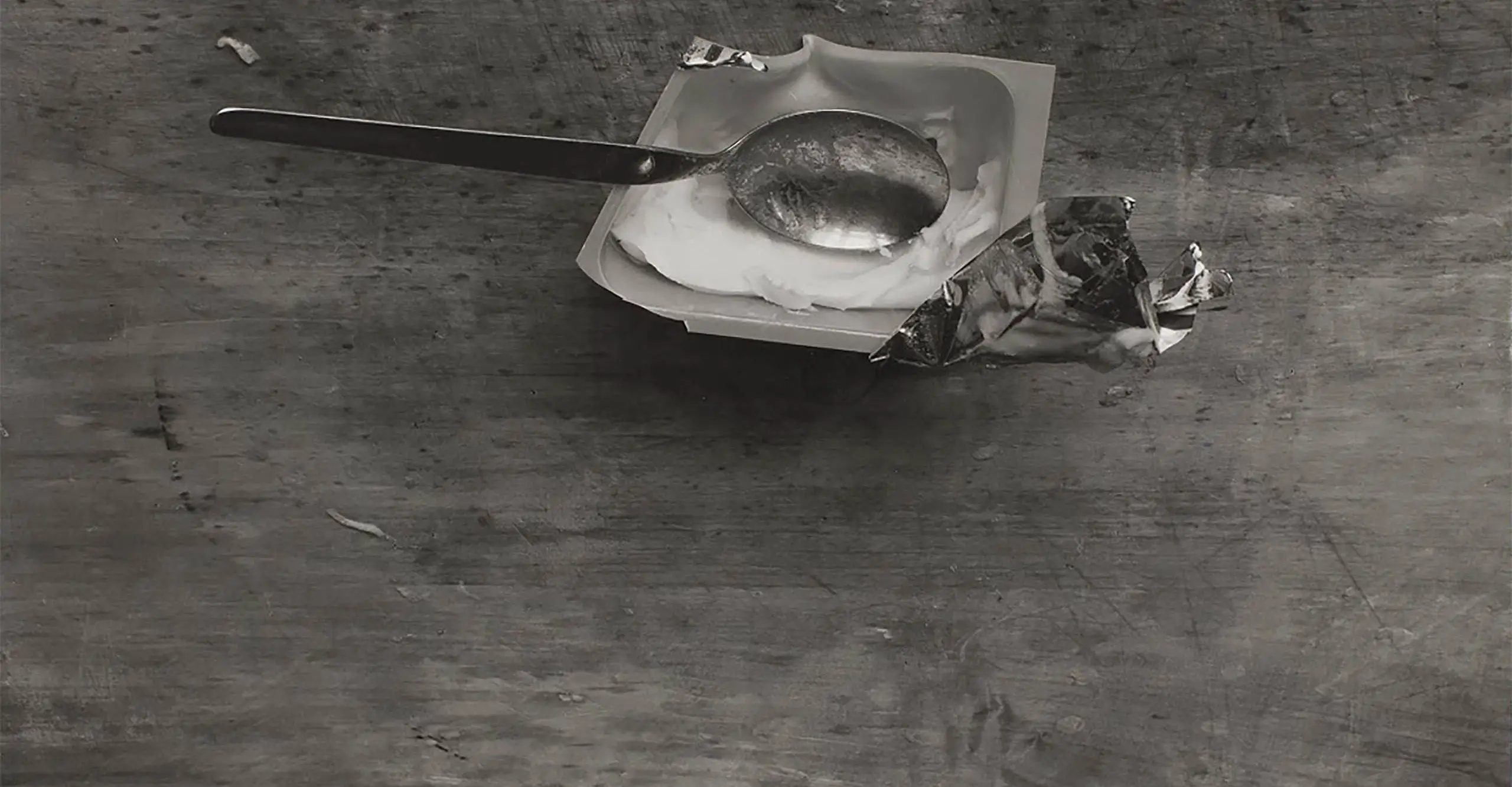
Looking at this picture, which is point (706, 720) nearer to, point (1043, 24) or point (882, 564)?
point (882, 564)

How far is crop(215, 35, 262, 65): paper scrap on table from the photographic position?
0.78 metres

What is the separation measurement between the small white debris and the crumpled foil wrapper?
1.25 feet

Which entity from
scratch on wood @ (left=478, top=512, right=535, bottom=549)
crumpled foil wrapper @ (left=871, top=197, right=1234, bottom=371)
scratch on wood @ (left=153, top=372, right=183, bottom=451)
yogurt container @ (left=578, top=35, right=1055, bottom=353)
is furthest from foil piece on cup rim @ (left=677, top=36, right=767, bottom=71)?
scratch on wood @ (left=153, top=372, right=183, bottom=451)

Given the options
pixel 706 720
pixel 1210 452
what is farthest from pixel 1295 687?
pixel 706 720

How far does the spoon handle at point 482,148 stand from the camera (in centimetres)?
65

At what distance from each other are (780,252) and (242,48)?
0.44m

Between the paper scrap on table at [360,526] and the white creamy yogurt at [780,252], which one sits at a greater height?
the white creamy yogurt at [780,252]

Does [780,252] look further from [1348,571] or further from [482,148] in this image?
[1348,571]

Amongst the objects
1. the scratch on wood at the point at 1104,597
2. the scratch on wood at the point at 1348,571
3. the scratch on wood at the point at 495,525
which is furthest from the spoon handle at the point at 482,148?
the scratch on wood at the point at 1348,571

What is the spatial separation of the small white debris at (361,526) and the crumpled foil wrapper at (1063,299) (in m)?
0.38

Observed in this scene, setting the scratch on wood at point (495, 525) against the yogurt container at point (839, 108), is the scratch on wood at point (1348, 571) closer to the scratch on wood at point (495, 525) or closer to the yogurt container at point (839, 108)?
the yogurt container at point (839, 108)

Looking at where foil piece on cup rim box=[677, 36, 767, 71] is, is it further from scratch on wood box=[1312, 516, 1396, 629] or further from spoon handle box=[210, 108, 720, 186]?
scratch on wood box=[1312, 516, 1396, 629]

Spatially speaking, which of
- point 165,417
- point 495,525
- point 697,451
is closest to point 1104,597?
point 697,451

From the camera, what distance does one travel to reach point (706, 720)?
29.2 inches
